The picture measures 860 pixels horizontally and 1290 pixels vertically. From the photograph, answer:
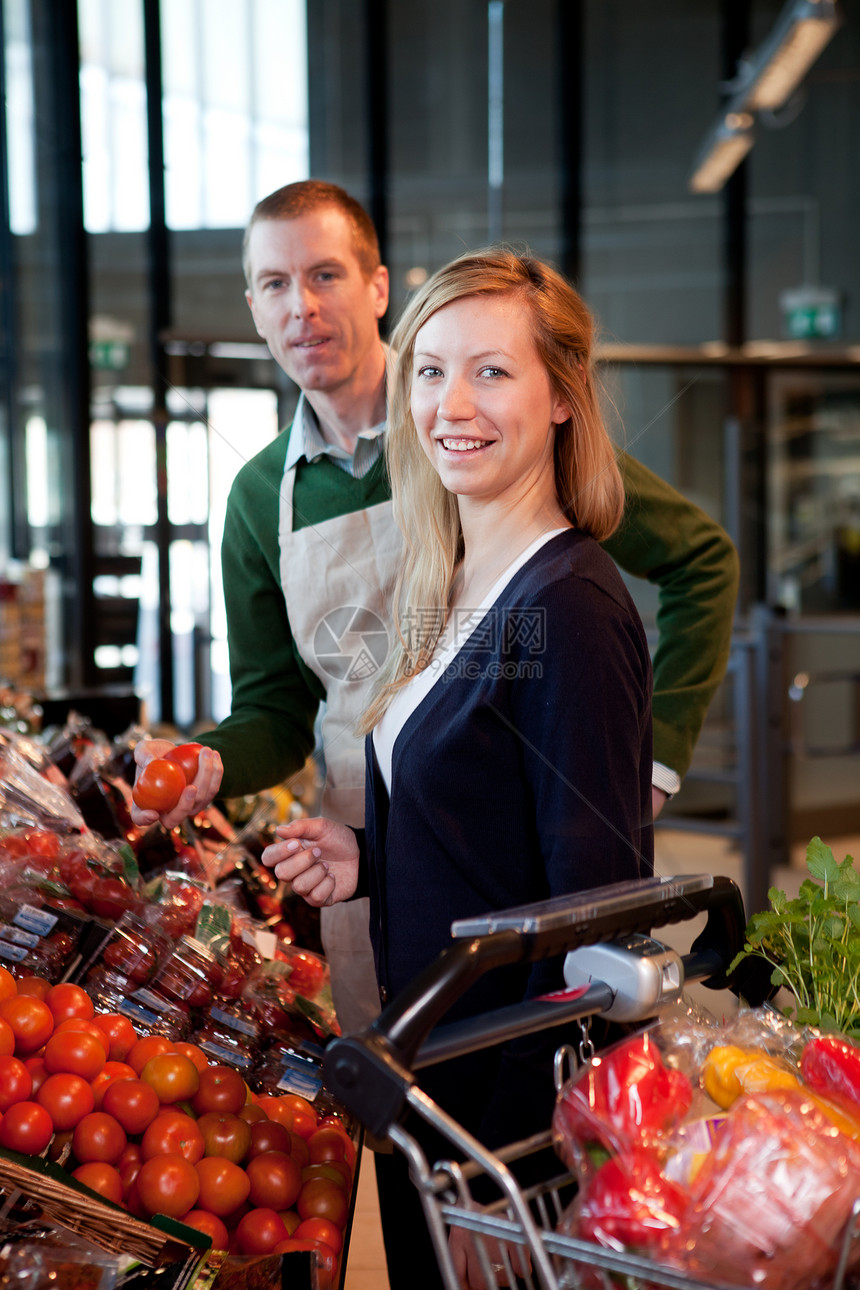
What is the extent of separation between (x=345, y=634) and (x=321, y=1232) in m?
0.80

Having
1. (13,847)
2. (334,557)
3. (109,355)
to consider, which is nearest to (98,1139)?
(13,847)

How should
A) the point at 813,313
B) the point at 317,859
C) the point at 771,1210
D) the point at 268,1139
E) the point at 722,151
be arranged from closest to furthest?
the point at 771,1210
the point at 268,1139
the point at 317,859
the point at 722,151
the point at 813,313

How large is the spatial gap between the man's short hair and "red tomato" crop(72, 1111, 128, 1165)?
1163 millimetres

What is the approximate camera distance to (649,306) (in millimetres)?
6117

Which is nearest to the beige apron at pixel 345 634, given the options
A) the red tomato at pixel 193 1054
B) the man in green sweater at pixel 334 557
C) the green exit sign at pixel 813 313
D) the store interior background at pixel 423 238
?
the man in green sweater at pixel 334 557

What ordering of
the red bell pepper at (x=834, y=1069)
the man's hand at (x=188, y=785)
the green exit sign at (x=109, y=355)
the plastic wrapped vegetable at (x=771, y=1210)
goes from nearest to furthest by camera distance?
1. the plastic wrapped vegetable at (x=771, y=1210)
2. the red bell pepper at (x=834, y=1069)
3. the man's hand at (x=188, y=785)
4. the green exit sign at (x=109, y=355)

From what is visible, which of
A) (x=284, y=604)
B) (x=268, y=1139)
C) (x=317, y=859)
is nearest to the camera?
(x=268, y=1139)

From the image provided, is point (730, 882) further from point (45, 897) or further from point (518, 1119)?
point (45, 897)

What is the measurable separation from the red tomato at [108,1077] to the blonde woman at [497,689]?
0.86 feet

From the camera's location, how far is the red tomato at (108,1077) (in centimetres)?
121

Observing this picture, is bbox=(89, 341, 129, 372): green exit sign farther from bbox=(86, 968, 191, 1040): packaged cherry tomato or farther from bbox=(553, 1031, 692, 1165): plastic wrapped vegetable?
bbox=(553, 1031, 692, 1165): plastic wrapped vegetable

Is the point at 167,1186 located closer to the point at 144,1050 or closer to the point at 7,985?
the point at 144,1050

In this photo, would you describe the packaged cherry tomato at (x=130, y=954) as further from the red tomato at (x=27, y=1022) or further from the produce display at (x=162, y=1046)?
the red tomato at (x=27, y=1022)

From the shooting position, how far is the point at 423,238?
6.15 meters
